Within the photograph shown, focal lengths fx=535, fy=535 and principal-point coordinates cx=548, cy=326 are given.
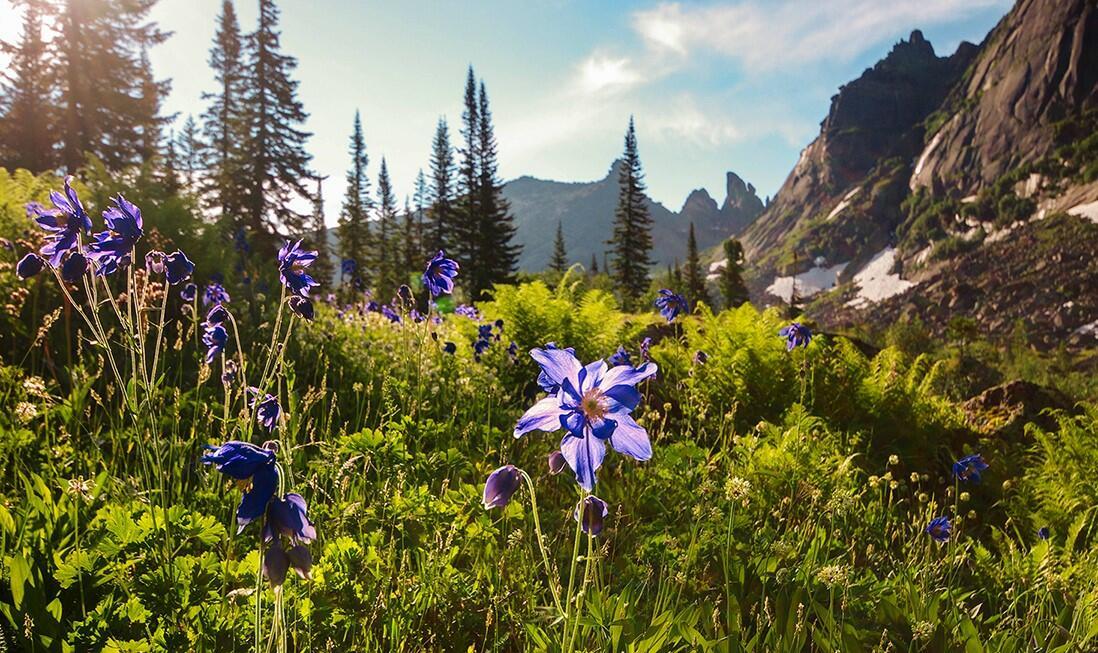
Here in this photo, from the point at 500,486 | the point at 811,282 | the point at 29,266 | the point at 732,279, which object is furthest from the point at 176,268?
the point at 811,282

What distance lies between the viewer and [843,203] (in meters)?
140

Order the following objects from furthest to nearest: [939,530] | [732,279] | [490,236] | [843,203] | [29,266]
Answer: [843,203] → [732,279] → [490,236] → [939,530] → [29,266]

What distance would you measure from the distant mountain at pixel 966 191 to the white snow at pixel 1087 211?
0.26 metres

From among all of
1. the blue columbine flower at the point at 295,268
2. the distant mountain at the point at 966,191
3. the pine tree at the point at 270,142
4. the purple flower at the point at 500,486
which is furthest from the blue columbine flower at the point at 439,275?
the distant mountain at the point at 966,191

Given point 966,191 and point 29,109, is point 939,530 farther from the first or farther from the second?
point 966,191

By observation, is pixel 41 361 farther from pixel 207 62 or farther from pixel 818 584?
pixel 207 62

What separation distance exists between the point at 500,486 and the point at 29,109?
24.5 m

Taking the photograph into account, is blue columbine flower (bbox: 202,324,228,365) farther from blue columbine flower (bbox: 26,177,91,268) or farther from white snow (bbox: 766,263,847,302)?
white snow (bbox: 766,263,847,302)

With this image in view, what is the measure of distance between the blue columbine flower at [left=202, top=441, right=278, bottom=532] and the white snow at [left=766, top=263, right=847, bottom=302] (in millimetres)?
136504

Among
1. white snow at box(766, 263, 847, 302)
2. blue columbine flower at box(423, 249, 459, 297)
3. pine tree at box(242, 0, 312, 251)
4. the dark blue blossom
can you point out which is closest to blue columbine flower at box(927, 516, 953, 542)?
blue columbine flower at box(423, 249, 459, 297)

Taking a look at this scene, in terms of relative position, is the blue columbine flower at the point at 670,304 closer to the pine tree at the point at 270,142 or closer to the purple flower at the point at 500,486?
the purple flower at the point at 500,486

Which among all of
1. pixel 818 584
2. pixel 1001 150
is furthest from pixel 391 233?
pixel 1001 150

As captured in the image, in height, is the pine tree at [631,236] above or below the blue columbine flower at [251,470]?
above

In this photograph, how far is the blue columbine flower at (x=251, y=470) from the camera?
917 millimetres
